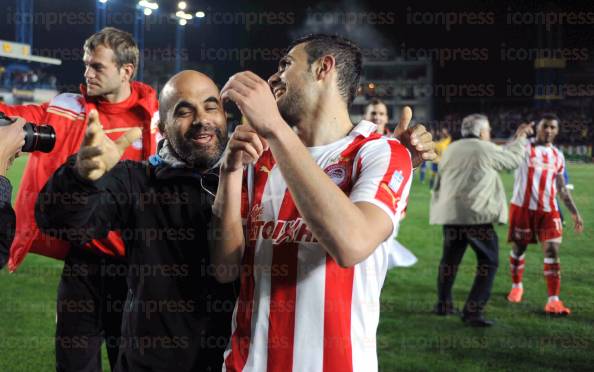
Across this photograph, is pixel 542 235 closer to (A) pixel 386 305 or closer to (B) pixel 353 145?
(A) pixel 386 305

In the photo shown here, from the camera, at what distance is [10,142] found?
76.0 inches

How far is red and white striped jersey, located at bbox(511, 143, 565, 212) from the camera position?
6996 mm

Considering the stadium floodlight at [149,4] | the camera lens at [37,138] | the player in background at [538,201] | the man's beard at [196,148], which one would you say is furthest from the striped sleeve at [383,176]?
the stadium floodlight at [149,4]

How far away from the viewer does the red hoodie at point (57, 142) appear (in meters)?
3.46

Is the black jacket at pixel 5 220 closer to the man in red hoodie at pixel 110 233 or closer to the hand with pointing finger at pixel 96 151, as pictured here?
the hand with pointing finger at pixel 96 151

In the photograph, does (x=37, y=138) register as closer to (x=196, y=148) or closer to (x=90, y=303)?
(x=196, y=148)

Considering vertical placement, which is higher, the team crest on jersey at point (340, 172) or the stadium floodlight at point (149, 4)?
the stadium floodlight at point (149, 4)

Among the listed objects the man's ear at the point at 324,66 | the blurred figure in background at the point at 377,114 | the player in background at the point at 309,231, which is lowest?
the player in background at the point at 309,231

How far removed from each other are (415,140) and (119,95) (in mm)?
2067

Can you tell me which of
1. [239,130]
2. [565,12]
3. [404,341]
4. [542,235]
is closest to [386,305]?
[404,341]

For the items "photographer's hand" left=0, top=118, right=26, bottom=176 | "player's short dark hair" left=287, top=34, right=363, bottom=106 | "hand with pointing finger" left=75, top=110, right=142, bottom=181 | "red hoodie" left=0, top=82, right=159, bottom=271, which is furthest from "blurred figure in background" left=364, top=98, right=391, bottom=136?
"hand with pointing finger" left=75, top=110, right=142, bottom=181

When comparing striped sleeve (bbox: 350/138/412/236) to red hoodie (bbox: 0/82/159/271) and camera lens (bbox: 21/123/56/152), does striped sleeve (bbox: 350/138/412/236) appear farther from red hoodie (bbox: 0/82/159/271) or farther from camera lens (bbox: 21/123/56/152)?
red hoodie (bbox: 0/82/159/271)

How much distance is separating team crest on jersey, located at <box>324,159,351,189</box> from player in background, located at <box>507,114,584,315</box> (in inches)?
211

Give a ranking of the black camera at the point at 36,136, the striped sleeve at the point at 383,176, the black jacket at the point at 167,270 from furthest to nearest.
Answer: the black jacket at the point at 167,270 → the black camera at the point at 36,136 → the striped sleeve at the point at 383,176
